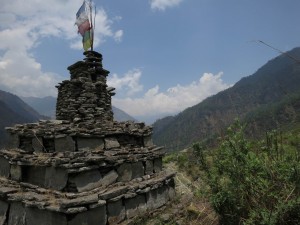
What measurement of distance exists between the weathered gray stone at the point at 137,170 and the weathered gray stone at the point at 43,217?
2.94 m

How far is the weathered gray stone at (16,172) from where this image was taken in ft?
30.2

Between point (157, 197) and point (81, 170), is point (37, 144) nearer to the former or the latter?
point (81, 170)

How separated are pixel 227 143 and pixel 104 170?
14.2 ft

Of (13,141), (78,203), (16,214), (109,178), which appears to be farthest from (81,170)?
(13,141)

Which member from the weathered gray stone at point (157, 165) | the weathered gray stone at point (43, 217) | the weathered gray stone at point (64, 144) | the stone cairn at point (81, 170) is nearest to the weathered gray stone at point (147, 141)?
the stone cairn at point (81, 170)

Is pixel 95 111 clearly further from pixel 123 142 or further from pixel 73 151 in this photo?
pixel 73 151

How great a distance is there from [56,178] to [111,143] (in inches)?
83.5

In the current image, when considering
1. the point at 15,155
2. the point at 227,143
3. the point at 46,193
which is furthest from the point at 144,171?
the point at 227,143

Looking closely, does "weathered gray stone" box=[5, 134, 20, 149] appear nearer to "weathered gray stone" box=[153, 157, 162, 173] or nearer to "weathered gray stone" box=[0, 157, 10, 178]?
"weathered gray stone" box=[0, 157, 10, 178]

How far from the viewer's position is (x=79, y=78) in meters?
11.7

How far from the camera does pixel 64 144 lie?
8.69m

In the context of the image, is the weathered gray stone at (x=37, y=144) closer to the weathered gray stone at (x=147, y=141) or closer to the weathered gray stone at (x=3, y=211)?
the weathered gray stone at (x=3, y=211)

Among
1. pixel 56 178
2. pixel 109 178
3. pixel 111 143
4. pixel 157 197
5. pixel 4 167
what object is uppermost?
pixel 111 143

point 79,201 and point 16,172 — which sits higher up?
point 16,172
